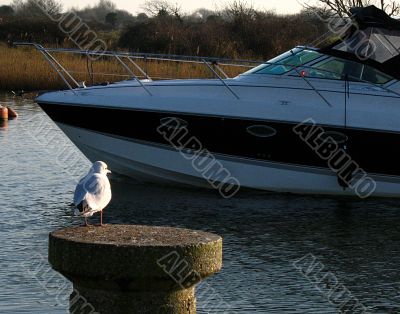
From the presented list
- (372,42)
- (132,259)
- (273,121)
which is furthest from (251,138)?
(132,259)

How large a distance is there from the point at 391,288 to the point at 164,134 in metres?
5.16

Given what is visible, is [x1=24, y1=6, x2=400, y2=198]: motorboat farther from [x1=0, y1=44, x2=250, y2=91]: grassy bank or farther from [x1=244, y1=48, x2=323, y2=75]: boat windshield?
[x1=0, y1=44, x2=250, y2=91]: grassy bank

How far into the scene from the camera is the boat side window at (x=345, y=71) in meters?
13.4

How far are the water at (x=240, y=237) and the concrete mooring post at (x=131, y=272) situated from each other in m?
3.71

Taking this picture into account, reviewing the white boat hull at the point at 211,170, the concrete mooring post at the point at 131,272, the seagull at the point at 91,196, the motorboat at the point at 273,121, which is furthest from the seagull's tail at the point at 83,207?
the white boat hull at the point at 211,170

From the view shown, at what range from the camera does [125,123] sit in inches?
534

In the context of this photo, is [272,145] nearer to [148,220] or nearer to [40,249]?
[148,220]

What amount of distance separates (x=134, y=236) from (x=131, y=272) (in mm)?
483

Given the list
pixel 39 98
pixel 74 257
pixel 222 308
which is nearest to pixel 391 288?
pixel 222 308

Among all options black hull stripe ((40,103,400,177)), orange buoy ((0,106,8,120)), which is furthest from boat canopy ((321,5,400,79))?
orange buoy ((0,106,8,120))

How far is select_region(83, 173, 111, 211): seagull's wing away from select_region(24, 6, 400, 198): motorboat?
211 inches

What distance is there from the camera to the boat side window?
13367 millimetres

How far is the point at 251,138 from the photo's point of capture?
13.2m

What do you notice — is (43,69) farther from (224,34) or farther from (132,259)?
(132,259)
